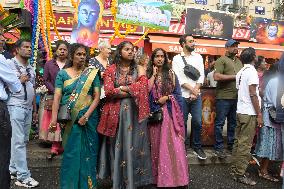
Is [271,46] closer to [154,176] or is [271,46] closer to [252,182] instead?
[252,182]

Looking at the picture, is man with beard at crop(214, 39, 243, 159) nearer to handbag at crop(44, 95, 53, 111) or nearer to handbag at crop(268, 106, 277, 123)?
handbag at crop(268, 106, 277, 123)

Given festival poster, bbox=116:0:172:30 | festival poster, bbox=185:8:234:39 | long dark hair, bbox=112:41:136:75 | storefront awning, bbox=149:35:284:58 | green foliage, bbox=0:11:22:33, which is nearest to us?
long dark hair, bbox=112:41:136:75

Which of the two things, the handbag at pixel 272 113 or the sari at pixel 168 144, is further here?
the handbag at pixel 272 113

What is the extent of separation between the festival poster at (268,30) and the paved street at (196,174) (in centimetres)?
686

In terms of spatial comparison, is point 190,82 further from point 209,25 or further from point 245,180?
point 209,25

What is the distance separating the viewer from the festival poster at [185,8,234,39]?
11.6m

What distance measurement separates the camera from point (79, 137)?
4383mm

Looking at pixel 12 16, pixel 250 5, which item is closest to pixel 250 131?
pixel 12 16

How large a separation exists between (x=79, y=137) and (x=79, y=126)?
12 cm

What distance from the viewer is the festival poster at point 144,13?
7.39 m

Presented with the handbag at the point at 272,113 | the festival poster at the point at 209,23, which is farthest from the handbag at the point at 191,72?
the festival poster at the point at 209,23

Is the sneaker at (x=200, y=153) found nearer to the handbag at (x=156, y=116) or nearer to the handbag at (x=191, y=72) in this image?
the handbag at (x=191, y=72)

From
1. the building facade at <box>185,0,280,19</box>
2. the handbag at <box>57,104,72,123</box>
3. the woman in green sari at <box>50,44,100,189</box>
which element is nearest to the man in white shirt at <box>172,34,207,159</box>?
the woman in green sari at <box>50,44,100,189</box>

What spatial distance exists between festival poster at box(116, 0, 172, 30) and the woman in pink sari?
8.80 ft
